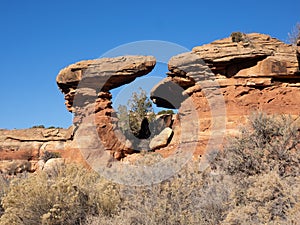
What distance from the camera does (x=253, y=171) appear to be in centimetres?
636

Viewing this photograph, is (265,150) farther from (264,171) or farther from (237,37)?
(237,37)

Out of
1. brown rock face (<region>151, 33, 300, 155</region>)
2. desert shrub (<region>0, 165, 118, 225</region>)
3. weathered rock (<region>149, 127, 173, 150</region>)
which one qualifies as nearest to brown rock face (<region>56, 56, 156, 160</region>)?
weathered rock (<region>149, 127, 173, 150</region>)

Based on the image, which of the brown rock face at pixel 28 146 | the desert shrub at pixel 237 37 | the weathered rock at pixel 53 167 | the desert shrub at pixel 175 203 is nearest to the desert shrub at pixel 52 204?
the desert shrub at pixel 175 203

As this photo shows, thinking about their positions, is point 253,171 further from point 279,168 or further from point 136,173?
point 136,173

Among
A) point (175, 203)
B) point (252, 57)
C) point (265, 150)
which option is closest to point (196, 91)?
point (252, 57)

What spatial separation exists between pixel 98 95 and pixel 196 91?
5149 millimetres

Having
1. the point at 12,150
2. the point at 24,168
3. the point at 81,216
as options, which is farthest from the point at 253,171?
the point at 12,150

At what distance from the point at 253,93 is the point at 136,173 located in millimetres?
8772

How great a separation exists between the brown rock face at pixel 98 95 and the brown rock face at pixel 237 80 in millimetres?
2835

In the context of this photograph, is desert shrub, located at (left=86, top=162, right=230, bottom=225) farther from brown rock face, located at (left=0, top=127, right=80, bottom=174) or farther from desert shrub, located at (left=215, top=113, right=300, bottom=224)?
brown rock face, located at (left=0, top=127, right=80, bottom=174)

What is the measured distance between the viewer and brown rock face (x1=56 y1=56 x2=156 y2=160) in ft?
55.1

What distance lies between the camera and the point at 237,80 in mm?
14297

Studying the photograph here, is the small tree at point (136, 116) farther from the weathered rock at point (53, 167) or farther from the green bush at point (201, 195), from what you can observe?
the green bush at point (201, 195)

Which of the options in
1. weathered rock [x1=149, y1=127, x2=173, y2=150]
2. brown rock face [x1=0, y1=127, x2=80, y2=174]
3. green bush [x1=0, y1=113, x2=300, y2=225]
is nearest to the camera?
green bush [x1=0, y1=113, x2=300, y2=225]
